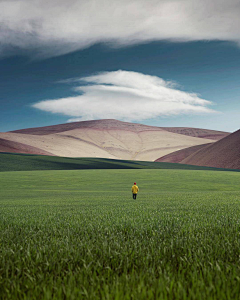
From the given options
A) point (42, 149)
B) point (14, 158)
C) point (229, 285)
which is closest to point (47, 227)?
point (229, 285)

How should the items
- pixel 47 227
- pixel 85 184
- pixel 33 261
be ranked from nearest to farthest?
pixel 33 261 < pixel 47 227 < pixel 85 184

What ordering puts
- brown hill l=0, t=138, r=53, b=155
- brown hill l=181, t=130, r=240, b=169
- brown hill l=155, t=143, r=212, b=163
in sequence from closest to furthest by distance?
brown hill l=181, t=130, r=240, b=169
brown hill l=0, t=138, r=53, b=155
brown hill l=155, t=143, r=212, b=163

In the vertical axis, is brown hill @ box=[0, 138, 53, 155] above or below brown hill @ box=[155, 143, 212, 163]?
above

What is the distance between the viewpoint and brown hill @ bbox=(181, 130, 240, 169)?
380 ft

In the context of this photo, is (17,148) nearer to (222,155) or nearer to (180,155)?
(180,155)

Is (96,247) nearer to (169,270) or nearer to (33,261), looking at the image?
(33,261)

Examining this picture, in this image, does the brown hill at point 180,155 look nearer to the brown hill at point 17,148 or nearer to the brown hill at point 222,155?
the brown hill at point 222,155

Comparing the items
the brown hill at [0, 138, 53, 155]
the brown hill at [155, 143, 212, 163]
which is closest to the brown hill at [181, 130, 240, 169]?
the brown hill at [155, 143, 212, 163]

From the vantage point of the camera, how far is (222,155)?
4793 inches

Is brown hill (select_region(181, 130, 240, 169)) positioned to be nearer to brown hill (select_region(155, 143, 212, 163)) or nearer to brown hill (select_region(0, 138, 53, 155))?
brown hill (select_region(155, 143, 212, 163))

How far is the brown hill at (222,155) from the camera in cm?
11568

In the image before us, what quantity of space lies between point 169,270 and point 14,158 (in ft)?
284

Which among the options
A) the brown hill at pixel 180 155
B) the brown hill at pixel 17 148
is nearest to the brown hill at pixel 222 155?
the brown hill at pixel 180 155

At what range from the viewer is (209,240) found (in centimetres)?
429
